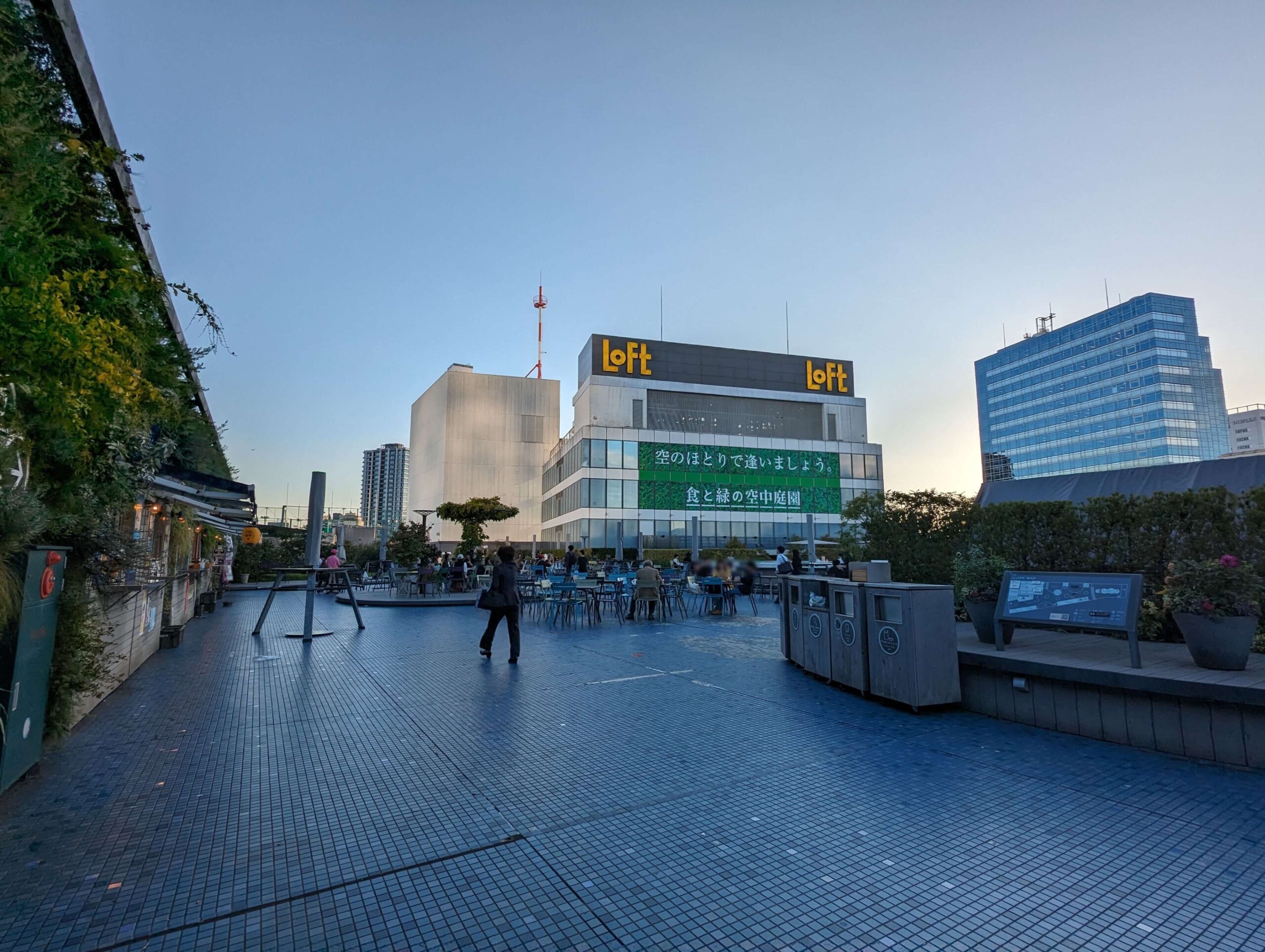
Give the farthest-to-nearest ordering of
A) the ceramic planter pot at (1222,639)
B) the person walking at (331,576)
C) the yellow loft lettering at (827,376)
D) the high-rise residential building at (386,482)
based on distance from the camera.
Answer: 1. the high-rise residential building at (386,482)
2. the yellow loft lettering at (827,376)
3. the person walking at (331,576)
4. the ceramic planter pot at (1222,639)

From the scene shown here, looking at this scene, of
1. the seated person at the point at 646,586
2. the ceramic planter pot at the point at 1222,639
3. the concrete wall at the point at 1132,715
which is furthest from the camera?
the seated person at the point at 646,586

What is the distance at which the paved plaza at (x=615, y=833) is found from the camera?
8.09 feet

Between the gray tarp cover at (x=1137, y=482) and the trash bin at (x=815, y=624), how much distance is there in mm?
4387

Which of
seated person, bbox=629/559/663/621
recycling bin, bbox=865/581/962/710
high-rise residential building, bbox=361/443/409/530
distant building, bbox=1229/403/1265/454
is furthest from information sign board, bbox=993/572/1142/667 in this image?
high-rise residential building, bbox=361/443/409/530

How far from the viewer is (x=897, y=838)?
3.25 meters

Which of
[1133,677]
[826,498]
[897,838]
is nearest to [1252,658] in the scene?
[1133,677]

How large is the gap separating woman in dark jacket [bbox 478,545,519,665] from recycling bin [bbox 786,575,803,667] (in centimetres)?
372

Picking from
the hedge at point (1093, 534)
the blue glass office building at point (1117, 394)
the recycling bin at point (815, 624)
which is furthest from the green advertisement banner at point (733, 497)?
the blue glass office building at point (1117, 394)

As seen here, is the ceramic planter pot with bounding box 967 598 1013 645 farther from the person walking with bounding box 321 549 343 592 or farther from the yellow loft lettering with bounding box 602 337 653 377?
the yellow loft lettering with bounding box 602 337 653 377

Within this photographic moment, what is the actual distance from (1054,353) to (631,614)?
124665mm

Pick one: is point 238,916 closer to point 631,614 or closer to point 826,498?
point 631,614

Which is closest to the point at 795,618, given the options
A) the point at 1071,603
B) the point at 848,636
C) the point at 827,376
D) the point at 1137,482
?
the point at 848,636

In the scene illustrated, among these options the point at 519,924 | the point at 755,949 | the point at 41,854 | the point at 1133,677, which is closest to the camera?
the point at 755,949

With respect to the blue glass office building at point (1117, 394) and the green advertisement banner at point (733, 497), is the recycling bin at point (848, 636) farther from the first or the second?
the blue glass office building at point (1117, 394)
